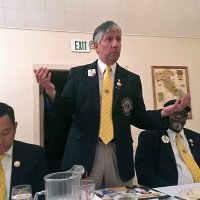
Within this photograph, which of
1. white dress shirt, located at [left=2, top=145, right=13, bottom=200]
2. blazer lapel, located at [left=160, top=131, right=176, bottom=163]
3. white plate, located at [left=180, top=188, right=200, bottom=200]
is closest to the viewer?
white plate, located at [left=180, top=188, right=200, bottom=200]

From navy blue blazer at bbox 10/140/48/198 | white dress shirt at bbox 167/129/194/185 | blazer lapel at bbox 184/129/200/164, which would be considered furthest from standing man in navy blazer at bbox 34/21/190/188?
blazer lapel at bbox 184/129/200/164

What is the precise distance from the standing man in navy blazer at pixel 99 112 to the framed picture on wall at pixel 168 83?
4.75ft

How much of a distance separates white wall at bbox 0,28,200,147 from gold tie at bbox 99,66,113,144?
4.53 ft

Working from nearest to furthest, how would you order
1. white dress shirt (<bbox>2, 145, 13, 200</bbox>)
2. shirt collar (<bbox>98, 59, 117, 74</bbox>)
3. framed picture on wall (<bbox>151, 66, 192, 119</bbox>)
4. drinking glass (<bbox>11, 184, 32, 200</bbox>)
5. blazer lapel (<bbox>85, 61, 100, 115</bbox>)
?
drinking glass (<bbox>11, 184, 32, 200</bbox>) → white dress shirt (<bbox>2, 145, 13, 200</bbox>) → blazer lapel (<bbox>85, 61, 100, 115</bbox>) → shirt collar (<bbox>98, 59, 117, 74</bbox>) → framed picture on wall (<bbox>151, 66, 192, 119</bbox>)

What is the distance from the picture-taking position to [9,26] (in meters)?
2.77

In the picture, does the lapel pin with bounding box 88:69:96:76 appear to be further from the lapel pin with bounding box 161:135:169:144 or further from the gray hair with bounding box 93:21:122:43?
the lapel pin with bounding box 161:135:169:144

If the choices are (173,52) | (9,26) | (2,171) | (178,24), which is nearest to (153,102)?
(173,52)

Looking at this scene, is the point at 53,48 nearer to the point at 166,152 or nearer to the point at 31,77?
the point at 31,77

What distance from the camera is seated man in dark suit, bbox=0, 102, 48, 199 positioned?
1344 mm

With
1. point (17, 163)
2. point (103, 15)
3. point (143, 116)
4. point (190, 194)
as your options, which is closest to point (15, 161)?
point (17, 163)

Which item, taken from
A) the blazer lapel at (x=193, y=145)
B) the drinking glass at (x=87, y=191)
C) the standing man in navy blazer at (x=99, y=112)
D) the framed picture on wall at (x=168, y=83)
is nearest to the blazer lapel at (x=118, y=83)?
the standing man in navy blazer at (x=99, y=112)

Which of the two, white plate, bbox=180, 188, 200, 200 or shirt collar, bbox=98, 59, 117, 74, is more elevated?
shirt collar, bbox=98, 59, 117, 74

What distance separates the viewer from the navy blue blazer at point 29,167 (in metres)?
1.35

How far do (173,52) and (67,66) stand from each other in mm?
1283
